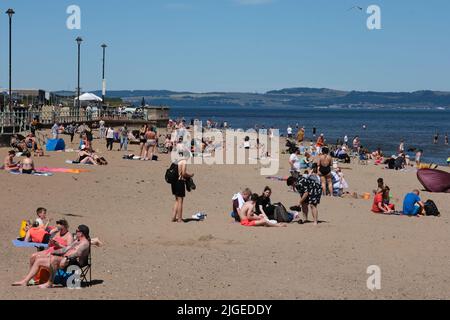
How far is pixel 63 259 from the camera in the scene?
9391mm

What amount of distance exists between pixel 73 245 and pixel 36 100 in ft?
138

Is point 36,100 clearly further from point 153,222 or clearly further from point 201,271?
point 201,271

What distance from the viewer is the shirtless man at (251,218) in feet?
47.2

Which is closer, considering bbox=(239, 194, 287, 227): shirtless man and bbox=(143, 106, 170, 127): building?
bbox=(239, 194, 287, 227): shirtless man

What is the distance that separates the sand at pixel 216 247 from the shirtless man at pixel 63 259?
263mm

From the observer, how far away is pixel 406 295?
931cm

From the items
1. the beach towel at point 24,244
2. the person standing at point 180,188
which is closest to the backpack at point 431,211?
the person standing at point 180,188

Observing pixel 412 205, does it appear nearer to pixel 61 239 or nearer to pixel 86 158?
pixel 61 239

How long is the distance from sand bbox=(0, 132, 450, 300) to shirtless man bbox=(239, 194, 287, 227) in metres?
0.30

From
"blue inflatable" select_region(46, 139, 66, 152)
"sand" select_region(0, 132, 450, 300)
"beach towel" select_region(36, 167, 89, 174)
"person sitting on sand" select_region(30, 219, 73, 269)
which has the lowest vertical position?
"sand" select_region(0, 132, 450, 300)

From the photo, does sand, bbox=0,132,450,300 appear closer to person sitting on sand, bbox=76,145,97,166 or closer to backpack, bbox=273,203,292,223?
backpack, bbox=273,203,292,223

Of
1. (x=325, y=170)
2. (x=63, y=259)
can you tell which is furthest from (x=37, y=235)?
(x=325, y=170)

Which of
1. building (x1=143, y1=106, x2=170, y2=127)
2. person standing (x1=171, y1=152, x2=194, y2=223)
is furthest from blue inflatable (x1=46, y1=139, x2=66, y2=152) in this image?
building (x1=143, y1=106, x2=170, y2=127)

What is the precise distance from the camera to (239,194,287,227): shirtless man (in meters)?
14.4
